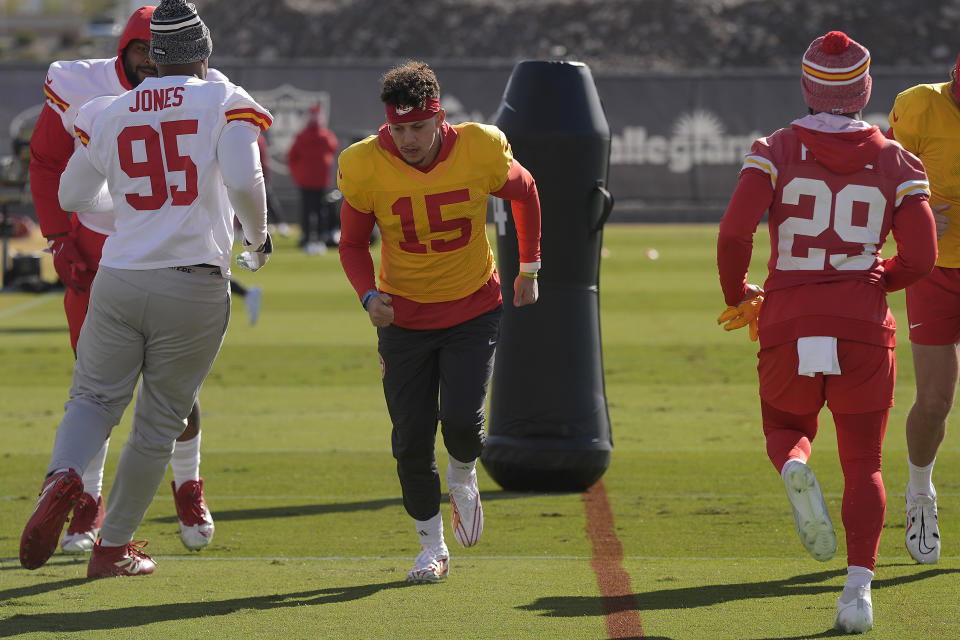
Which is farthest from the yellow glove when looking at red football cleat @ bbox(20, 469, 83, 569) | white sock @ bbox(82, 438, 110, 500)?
white sock @ bbox(82, 438, 110, 500)

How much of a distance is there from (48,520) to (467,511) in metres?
1.62

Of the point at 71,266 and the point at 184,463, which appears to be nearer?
the point at 71,266

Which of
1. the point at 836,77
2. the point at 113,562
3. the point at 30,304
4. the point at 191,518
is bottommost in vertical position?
the point at 30,304

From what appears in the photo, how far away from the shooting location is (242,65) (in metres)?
27.6

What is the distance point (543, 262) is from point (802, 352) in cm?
249

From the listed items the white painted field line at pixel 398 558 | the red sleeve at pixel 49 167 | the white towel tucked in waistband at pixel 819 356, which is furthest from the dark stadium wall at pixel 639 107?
the white towel tucked in waistband at pixel 819 356

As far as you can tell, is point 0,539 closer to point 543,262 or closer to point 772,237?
point 543,262

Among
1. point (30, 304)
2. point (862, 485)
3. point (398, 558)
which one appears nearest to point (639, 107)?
point (30, 304)

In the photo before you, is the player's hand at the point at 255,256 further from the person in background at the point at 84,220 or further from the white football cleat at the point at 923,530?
the white football cleat at the point at 923,530

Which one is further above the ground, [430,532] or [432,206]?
[432,206]

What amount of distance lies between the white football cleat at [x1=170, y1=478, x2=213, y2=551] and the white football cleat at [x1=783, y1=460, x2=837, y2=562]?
2.53m

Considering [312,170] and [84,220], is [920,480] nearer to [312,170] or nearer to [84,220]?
[84,220]

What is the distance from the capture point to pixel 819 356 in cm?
450

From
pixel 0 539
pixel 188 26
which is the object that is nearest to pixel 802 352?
pixel 188 26
